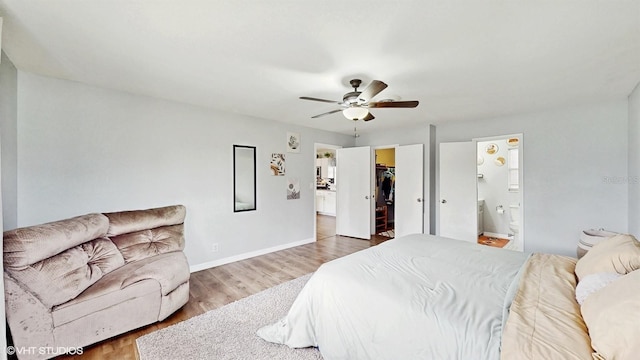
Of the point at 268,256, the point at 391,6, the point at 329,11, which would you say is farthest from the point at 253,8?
the point at 268,256

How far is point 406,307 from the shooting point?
4.83ft

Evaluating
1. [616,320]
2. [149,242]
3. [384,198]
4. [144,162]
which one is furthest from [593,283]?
[384,198]

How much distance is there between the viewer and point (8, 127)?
229cm

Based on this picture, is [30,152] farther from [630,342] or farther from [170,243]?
[630,342]

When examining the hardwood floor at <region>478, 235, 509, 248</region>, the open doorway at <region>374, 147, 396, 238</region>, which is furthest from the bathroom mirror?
the hardwood floor at <region>478, 235, 509, 248</region>

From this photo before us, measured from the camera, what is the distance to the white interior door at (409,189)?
16.2 ft

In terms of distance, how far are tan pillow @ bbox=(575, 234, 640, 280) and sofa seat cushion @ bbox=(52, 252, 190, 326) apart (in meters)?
→ 3.17

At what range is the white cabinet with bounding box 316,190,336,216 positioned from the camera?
8594 millimetres

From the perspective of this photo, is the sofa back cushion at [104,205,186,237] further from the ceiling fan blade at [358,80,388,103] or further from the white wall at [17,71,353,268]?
the ceiling fan blade at [358,80,388,103]

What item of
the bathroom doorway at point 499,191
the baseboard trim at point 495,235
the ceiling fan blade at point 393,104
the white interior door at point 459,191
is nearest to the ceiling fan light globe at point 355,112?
the ceiling fan blade at point 393,104

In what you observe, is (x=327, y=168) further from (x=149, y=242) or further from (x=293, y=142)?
(x=149, y=242)

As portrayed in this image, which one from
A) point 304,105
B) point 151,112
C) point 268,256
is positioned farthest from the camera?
point 268,256

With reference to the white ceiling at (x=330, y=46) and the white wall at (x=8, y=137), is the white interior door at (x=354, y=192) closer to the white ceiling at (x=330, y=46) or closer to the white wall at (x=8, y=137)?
the white ceiling at (x=330, y=46)

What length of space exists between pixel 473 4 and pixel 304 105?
2.36 metres
